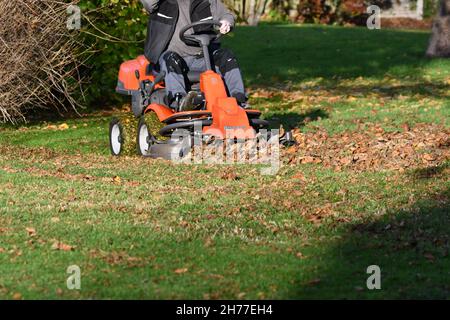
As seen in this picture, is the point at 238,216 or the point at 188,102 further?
the point at 188,102

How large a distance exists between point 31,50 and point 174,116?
3.62 metres

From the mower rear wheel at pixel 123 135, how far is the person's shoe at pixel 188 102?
3.06 feet

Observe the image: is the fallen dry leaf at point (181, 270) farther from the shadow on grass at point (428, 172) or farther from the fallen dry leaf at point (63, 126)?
the fallen dry leaf at point (63, 126)

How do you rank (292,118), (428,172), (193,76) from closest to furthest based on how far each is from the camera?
(428,172), (193,76), (292,118)

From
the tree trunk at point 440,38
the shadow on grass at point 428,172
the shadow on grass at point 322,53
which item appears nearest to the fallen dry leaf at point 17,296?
the shadow on grass at point 428,172

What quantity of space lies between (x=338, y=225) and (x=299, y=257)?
38.8 inches

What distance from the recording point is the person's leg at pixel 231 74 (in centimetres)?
1173

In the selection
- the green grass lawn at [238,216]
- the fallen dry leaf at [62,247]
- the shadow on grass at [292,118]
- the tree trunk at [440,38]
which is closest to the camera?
the green grass lawn at [238,216]

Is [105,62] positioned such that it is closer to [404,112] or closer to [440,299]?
[404,112]

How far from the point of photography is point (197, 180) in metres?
10.3

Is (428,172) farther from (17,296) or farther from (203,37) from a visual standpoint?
(17,296)

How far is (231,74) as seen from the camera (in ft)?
38.7

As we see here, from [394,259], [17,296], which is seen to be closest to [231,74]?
[394,259]
